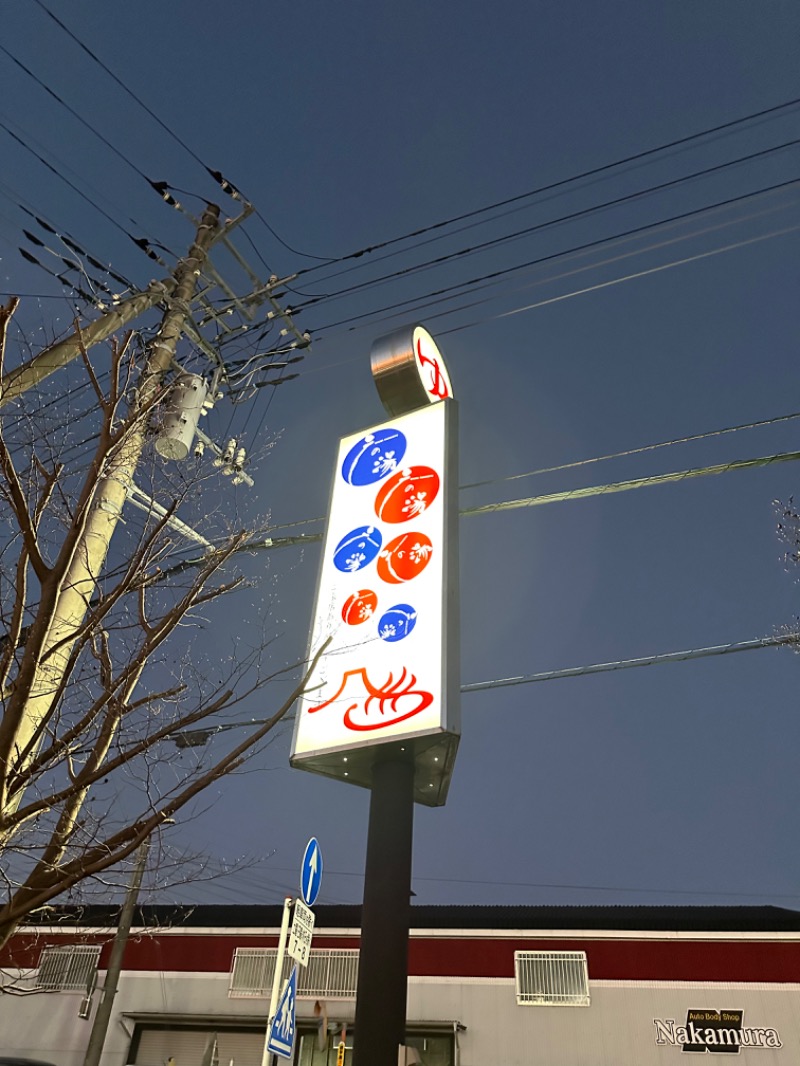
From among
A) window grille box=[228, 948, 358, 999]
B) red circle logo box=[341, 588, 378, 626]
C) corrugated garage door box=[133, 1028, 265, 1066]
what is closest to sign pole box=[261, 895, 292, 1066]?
red circle logo box=[341, 588, 378, 626]

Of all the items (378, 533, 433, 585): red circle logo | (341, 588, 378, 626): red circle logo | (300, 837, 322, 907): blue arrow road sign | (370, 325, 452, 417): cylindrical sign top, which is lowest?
(300, 837, 322, 907): blue arrow road sign

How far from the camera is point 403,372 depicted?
9477mm

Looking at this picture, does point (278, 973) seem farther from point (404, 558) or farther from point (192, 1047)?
point (192, 1047)

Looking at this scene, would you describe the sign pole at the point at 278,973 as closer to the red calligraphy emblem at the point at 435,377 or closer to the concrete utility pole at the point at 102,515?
the concrete utility pole at the point at 102,515

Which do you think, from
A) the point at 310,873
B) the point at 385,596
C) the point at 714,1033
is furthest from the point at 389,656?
the point at 714,1033

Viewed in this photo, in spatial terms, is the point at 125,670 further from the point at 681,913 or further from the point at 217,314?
the point at 681,913

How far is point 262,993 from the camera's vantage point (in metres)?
16.8

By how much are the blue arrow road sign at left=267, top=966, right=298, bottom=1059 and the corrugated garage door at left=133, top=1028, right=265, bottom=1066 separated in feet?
42.7

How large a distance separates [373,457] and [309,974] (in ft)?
44.7

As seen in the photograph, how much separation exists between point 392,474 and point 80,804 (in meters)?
5.59

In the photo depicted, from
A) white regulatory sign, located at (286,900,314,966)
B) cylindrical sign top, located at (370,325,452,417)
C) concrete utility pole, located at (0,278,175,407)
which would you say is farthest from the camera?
cylindrical sign top, located at (370,325,452,417)

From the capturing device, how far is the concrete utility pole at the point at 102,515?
3.98 metres

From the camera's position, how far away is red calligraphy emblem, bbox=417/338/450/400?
9750 millimetres

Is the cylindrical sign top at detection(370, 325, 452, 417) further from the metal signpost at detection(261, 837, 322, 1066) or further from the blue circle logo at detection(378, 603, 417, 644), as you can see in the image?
the metal signpost at detection(261, 837, 322, 1066)
